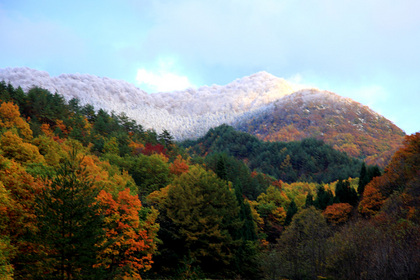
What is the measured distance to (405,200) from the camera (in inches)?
1394

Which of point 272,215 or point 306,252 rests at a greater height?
point 272,215

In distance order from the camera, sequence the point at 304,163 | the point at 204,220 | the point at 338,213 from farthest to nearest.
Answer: the point at 304,163, the point at 338,213, the point at 204,220

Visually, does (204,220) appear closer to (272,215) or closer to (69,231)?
(69,231)

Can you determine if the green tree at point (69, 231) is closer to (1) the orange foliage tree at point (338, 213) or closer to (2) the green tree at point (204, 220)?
(2) the green tree at point (204, 220)

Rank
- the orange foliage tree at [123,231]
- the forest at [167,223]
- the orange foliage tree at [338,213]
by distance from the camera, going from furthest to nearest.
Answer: the orange foliage tree at [338,213] < the orange foliage tree at [123,231] < the forest at [167,223]

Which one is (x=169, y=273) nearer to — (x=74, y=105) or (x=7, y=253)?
(x=7, y=253)

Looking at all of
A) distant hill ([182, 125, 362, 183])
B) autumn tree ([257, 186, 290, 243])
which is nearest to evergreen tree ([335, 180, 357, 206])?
autumn tree ([257, 186, 290, 243])

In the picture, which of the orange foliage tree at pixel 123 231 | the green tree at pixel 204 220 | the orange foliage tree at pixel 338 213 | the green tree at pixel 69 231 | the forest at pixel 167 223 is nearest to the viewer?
the green tree at pixel 69 231

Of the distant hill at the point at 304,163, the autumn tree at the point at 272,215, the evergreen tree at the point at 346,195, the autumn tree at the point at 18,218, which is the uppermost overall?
the distant hill at the point at 304,163

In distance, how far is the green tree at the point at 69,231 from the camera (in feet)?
55.1

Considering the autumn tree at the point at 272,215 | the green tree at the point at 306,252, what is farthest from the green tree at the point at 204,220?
the autumn tree at the point at 272,215

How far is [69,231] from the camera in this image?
56.6ft

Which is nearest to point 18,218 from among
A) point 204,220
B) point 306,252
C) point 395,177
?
point 204,220

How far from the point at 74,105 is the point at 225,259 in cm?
9639
